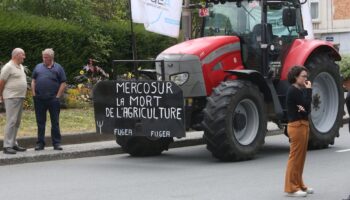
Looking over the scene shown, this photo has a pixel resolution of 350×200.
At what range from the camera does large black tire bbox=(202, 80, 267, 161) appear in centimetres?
1145

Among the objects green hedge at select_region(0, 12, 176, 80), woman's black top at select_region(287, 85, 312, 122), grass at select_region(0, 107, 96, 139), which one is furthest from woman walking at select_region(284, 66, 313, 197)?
green hedge at select_region(0, 12, 176, 80)

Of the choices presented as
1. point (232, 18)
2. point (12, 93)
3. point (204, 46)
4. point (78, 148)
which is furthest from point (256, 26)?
point (12, 93)

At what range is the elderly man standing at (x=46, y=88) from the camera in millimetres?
12719

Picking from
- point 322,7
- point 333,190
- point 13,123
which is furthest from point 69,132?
point 322,7

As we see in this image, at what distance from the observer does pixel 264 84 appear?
1255 cm

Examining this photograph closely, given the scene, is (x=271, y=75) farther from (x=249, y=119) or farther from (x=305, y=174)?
(x=305, y=174)

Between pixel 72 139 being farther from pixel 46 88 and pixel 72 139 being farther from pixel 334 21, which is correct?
pixel 334 21

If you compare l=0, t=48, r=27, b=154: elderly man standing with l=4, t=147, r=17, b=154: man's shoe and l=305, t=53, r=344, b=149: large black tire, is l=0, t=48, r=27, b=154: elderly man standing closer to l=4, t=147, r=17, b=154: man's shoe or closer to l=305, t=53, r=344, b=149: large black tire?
l=4, t=147, r=17, b=154: man's shoe

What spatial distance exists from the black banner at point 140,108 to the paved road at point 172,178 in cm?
60

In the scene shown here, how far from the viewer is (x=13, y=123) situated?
1252 cm

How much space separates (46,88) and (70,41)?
7.26 metres

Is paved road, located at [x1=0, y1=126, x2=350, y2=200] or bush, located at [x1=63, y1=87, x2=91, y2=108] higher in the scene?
bush, located at [x1=63, y1=87, x2=91, y2=108]

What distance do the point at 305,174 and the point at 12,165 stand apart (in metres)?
4.82

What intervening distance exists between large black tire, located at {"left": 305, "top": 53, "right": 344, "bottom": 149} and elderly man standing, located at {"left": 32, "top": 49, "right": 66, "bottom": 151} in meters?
4.53
